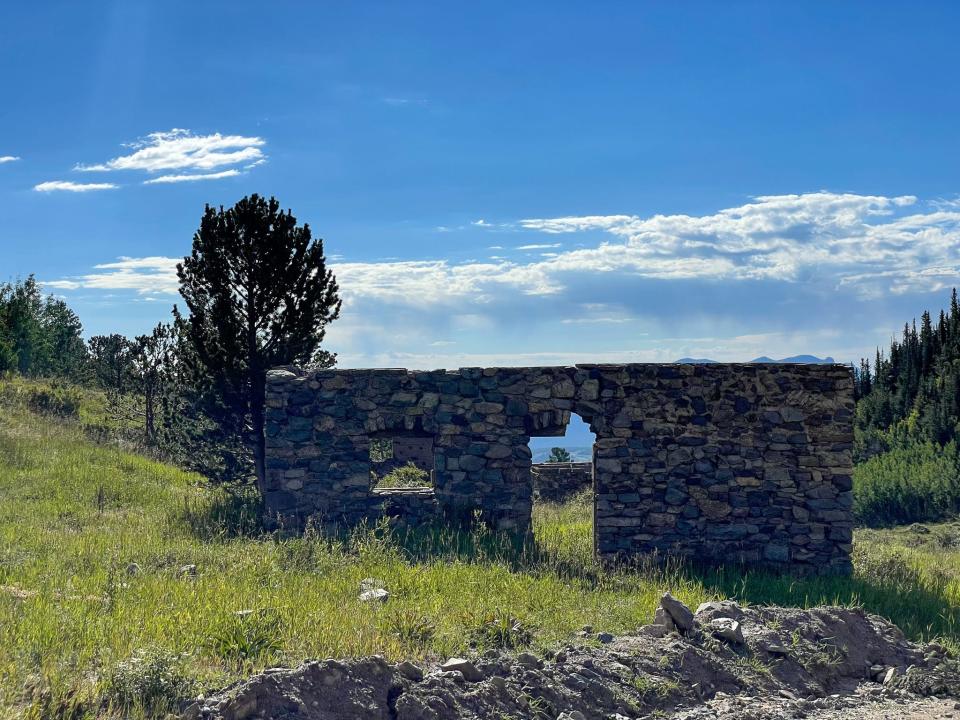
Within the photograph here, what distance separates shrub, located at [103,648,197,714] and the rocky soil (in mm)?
198

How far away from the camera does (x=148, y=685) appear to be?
5.36 m

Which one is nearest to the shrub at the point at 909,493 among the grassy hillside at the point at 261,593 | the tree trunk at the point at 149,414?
the grassy hillside at the point at 261,593

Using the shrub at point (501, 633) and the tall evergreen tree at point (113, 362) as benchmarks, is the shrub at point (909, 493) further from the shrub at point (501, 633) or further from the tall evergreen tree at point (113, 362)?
the tall evergreen tree at point (113, 362)

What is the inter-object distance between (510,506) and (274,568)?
13.3 ft

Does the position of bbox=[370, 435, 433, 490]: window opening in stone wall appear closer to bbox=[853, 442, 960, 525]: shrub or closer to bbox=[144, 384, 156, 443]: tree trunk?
bbox=[144, 384, 156, 443]: tree trunk

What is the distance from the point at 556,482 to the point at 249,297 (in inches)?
326

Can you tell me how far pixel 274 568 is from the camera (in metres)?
9.21

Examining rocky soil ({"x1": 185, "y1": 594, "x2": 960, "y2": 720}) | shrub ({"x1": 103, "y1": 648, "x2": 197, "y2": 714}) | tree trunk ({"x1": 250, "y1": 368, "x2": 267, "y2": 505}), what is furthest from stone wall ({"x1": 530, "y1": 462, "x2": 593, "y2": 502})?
shrub ({"x1": 103, "y1": 648, "x2": 197, "y2": 714})

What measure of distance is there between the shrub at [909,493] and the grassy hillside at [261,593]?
3367mm

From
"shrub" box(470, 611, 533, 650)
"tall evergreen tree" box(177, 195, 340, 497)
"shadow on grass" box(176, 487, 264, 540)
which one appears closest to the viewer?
"shrub" box(470, 611, 533, 650)

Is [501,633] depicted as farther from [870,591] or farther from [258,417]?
[258,417]

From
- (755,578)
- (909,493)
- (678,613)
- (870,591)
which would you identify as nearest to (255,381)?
(755,578)

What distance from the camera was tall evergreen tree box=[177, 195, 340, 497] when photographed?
16.0 m

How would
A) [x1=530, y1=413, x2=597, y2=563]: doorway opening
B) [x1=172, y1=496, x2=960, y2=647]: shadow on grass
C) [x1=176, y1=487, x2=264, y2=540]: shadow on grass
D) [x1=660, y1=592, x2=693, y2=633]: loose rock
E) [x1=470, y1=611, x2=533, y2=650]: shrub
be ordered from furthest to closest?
1. [x1=176, y1=487, x2=264, y2=540]: shadow on grass
2. [x1=530, y1=413, x2=597, y2=563]: doorway opening
3. [x1=172, y1=496, x2=960, y2=647]: shadow on grass
4. [x1=660, y1=592, x2=693, y2=633]: loose rock
5. [x1=470, y1=611, x2=533, y2=650]: shrub
